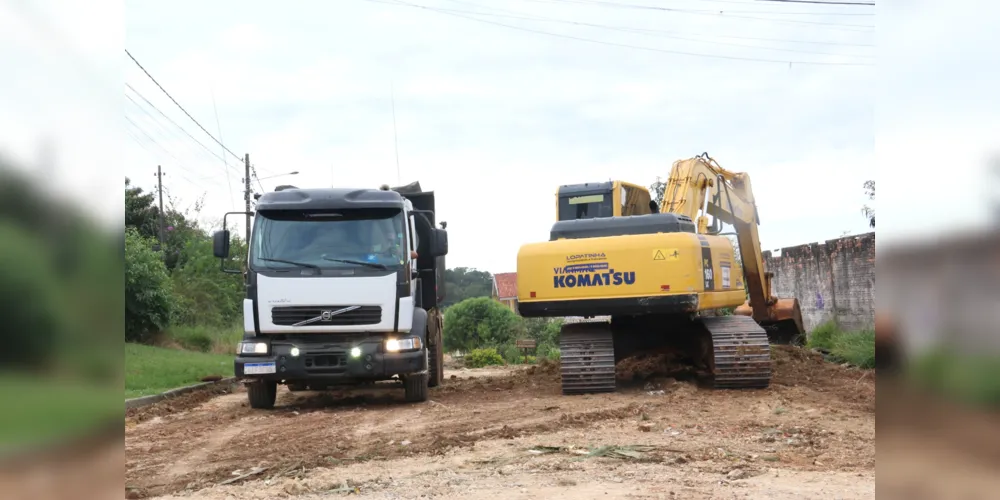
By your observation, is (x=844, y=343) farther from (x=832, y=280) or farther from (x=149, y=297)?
(x=149, y=297)

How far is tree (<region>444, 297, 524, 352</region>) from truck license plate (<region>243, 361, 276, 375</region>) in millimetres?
17434

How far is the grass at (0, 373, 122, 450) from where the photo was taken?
3.42 feet

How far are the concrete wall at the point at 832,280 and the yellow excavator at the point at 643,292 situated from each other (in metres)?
5.99

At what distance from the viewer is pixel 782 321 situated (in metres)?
16.5

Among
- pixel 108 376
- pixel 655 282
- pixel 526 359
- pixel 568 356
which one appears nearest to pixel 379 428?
pixel 568 356

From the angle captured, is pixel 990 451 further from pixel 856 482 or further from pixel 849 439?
pixel 849 439

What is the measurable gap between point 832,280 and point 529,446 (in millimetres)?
14345

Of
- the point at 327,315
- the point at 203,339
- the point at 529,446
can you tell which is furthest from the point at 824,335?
the point at 203,339

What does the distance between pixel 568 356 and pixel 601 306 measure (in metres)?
0.87

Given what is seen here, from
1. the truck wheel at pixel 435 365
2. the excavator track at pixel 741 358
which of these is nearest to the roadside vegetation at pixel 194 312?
the truck wheel at pixel 435 365

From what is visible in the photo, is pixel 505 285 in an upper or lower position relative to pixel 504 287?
upper

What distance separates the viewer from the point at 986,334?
1.26 metres

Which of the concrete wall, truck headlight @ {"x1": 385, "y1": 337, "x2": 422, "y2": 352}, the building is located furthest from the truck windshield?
the building

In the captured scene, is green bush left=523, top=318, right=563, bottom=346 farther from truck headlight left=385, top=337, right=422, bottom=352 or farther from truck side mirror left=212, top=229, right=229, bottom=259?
truck side mirror left=212, top=229, right=229, bottom=259
